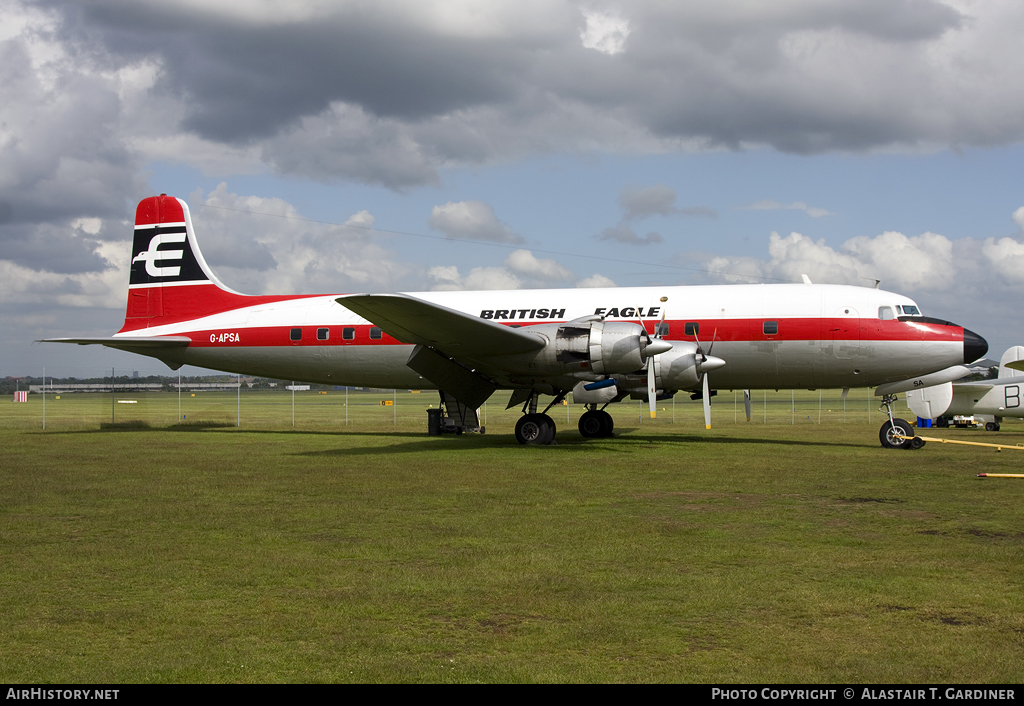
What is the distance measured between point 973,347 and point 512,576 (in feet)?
52.1

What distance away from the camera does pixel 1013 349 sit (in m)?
29.9

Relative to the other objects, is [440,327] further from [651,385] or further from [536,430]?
[651,385]

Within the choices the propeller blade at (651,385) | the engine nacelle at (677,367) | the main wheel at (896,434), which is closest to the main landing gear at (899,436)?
the main wheel at (896,434)

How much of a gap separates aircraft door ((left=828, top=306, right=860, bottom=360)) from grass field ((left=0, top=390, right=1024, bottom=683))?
19.3 feet

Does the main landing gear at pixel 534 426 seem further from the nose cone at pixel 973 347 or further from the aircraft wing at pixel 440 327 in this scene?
the nose cone at pixel 973 347

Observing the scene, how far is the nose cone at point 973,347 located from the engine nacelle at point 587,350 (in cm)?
733

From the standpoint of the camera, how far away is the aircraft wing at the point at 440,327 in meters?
15.5

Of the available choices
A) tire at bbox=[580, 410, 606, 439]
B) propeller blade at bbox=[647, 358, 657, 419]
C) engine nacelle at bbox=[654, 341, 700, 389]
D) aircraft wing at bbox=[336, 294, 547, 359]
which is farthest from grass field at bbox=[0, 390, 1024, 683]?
tire at bbox=[580, 410, 606, 439]

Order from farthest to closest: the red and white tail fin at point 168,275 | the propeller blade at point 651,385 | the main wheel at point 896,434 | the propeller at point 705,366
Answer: the red and white tail fin at point 168,275, the main wheel at point 896,434, the propeller at point 705,366, the propeller blade at point 651,385

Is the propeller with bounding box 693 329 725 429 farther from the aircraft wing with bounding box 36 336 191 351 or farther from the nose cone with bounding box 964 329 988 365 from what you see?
the aircraft wing with bounding box 36 336 191 351

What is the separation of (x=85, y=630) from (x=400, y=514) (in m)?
4.65

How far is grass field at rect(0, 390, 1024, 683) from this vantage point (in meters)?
4.46
